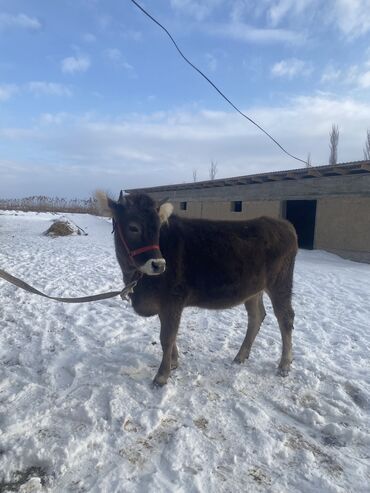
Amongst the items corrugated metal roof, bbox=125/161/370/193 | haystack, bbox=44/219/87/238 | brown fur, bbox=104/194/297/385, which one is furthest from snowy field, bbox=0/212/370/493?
haystack, bbox=44/219/87/238

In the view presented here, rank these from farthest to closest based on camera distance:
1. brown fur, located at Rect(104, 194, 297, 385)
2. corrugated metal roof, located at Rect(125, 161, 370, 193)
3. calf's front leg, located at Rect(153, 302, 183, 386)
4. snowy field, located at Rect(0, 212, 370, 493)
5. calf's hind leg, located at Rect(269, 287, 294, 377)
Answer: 1. corrugated metal roof, located at Rect(125, 161, 370, 193)
2. calf's hind leg, located at Rect(269, 287, 294, 377)
3. calf's front leg, located at Rect(153, 302, 183, 386)
4. brown fur, located at Rect(104, 194, 297, 385)
5. snowy field, located at Rect(0, 212, 370, 493)

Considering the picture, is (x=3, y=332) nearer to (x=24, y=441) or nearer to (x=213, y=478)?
(x=24, y=441)

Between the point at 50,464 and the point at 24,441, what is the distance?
35cm

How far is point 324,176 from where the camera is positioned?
1395 cm

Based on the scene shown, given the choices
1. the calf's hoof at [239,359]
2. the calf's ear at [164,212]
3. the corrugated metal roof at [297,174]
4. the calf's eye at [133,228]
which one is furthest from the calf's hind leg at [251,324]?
the corrugated metal roof at [297,174]

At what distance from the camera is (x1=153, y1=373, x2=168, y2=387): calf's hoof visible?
366cm

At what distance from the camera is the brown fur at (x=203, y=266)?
364 centimetres

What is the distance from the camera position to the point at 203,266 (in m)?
3.89

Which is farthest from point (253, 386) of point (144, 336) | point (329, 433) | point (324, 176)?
point (324, 176)

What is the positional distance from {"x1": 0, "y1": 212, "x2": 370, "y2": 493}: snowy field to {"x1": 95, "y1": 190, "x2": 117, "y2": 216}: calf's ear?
1.92 metres

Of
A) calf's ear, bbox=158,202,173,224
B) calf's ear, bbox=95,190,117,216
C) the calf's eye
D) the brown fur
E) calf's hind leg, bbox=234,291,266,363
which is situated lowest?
calf's hind leg, bbox=234,291,266,363

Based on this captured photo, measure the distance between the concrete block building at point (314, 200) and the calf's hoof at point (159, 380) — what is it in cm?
717

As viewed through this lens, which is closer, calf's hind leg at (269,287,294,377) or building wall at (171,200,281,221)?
calf's hind leg at (269,287,294,377)

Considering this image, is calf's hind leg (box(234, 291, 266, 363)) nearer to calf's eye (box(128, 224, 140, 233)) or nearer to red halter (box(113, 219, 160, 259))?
red halter (box(113, 219, 160, 259))
